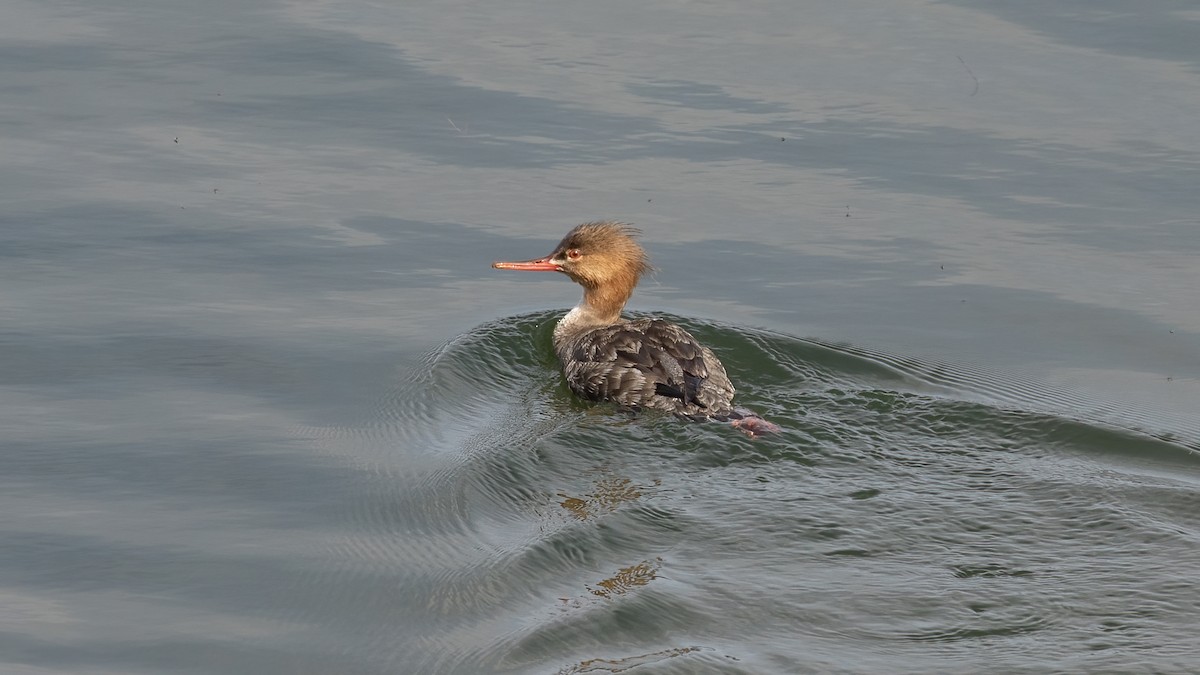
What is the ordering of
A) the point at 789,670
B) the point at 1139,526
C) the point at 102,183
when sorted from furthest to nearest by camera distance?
1. the point at 102,183
2. the point at 1139,526
3. the point at 789,670

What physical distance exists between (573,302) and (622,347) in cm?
190

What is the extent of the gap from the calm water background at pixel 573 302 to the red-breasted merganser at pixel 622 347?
0.22 m

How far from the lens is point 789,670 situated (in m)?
6.55

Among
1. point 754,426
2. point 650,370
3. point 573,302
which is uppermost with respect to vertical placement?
point 573,302

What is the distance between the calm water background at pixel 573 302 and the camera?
712 cm

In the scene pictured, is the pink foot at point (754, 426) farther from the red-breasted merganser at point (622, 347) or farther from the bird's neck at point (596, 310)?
the bird's neck at point (596, 310)

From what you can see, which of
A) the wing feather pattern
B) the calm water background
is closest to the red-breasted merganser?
the wing feather pattern

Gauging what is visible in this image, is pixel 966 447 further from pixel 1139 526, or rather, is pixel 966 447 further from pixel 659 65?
pixel 659 65

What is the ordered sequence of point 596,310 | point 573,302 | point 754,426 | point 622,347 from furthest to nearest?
1. point 573,302
2. point 596,310
3. point 622,347
4. point 754,426

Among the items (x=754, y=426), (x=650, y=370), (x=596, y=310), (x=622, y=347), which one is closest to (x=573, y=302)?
(x=596, y=310)

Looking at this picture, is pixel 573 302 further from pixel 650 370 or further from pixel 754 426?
pixel 754 426

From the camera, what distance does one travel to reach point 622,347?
34.0 feet

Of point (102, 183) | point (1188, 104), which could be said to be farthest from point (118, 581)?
point (1188, 104)

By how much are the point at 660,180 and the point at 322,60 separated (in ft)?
12.8
